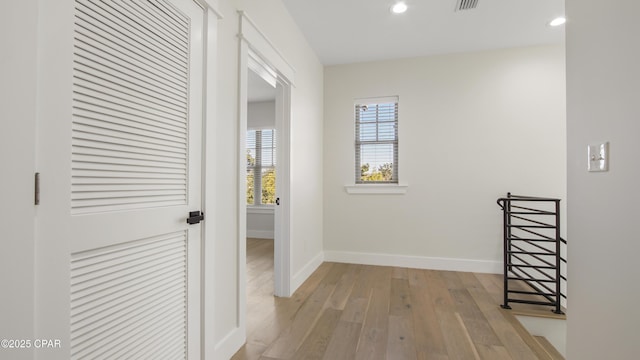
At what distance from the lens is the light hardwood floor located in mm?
1855

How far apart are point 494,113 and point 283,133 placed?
2.70 m

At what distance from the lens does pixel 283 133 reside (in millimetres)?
2820

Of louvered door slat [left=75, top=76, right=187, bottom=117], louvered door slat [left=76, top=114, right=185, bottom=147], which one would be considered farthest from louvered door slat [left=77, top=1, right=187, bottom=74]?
louvered door slat [left=76, top=114, right=185, bottom=147]

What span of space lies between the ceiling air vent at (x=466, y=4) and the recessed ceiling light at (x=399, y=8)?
1.58 ft

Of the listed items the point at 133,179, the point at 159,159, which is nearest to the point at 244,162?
the point at 159,159

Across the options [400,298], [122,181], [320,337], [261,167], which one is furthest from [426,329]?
[261,167]

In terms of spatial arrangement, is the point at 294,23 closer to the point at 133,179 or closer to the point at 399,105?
the point at 399,105

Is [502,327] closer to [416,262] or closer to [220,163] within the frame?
[416,262]

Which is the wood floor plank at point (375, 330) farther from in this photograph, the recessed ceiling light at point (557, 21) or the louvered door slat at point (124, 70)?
the recessed ceiling light at point (557, 21)

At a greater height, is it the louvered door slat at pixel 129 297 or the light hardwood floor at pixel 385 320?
the louvered door slat at pixel 129 297

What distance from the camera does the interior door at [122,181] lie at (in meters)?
0.85

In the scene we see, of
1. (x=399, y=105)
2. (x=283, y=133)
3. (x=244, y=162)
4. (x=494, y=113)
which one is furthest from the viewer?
(x=399, y=105)

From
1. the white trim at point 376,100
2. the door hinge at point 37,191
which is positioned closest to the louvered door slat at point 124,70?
the door hinge at point 37,191

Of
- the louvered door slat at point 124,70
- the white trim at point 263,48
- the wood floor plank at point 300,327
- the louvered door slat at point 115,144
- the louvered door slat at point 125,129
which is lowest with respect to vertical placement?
the wood floor plank at point 300,327
